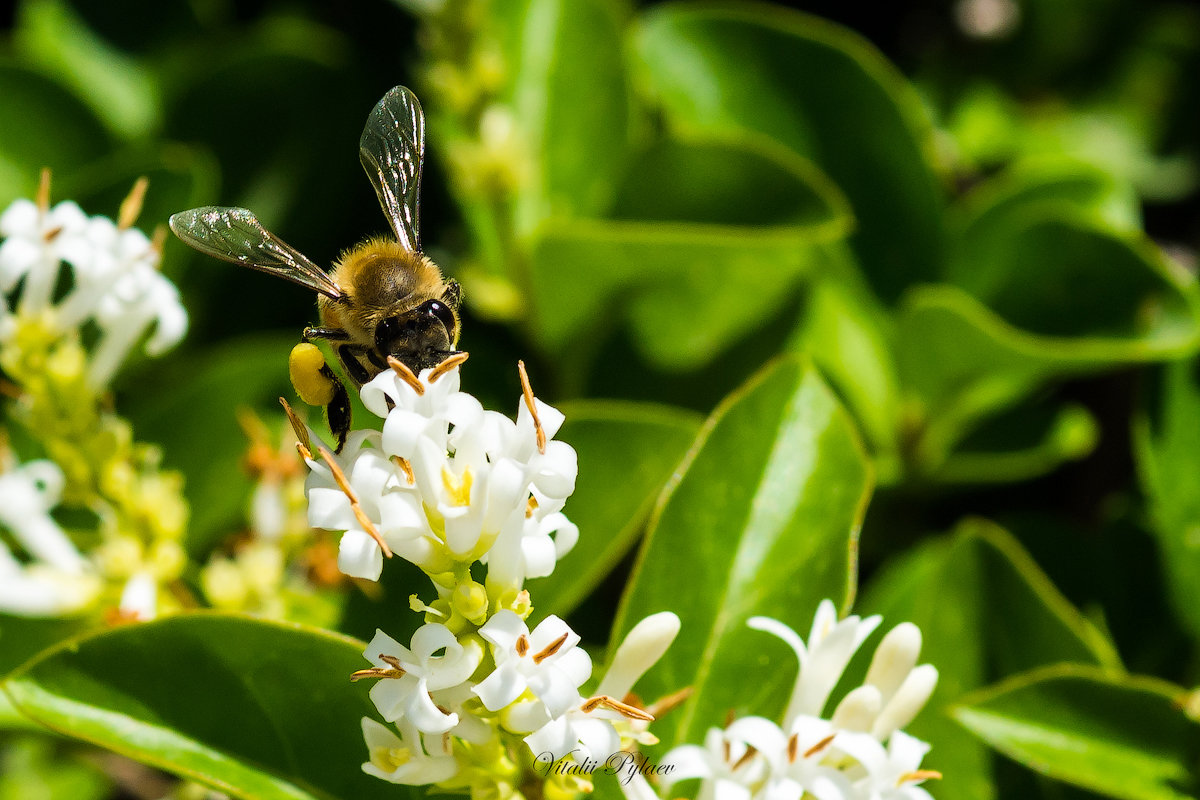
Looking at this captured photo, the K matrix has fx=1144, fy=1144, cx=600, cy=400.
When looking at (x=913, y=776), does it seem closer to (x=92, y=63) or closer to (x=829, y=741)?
(x=829, y=741)

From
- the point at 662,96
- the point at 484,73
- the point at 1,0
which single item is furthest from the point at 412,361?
the point at 1,0

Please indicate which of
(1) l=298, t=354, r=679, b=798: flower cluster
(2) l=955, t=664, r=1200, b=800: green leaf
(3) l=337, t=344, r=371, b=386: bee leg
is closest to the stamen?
(1) l=298, t=354, r=679, b=798: flower cluster

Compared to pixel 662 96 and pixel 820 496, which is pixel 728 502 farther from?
pixel 662 96

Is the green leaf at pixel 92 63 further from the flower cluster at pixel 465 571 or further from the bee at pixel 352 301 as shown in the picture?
the flower cluster at pixel 465 571

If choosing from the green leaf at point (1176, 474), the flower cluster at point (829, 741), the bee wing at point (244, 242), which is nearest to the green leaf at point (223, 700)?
the flower cluster at point (829, 741)

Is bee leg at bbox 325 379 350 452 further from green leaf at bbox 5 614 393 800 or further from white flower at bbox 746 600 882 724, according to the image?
white flower at bbox 746 600 882 724

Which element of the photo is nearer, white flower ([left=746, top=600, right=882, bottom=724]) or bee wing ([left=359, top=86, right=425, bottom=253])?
white flower ([left=746, top=600, right=882, bottom=724])
